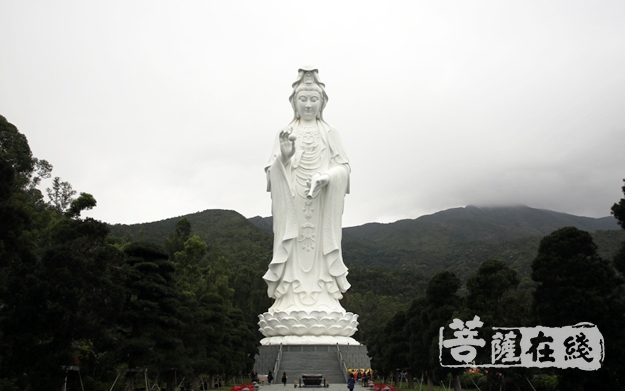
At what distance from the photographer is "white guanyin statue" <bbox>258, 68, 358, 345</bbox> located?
2089 centimetres

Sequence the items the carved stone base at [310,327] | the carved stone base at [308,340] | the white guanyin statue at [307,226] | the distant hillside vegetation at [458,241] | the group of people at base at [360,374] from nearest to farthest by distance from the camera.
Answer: the group of people at base at [360,374]
the carved stone base at [308,340]
the carved stone base at [310,327]
the white guanyin statue at [307,226]
the distant hillside vegetation at [458,241]

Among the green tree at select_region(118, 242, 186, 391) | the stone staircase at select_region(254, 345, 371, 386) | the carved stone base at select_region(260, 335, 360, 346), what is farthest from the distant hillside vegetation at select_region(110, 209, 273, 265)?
the green tree at select_region(118, 242, 186, 391)

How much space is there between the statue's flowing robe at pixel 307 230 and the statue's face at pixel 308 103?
87 centimetres

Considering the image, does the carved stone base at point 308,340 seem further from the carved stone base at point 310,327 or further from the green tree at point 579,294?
the green tree at point 579,294

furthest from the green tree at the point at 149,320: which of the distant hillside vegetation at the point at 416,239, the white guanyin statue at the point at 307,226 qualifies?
the distant hillside vegetation at the point at 416,239

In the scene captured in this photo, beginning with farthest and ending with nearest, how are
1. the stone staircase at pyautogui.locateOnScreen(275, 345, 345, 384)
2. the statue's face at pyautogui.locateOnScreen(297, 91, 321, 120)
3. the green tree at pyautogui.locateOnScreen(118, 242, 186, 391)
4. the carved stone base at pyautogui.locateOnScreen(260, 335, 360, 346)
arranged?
the statue's face at pyautogui.locateOnScreen(297, 91, 321, 120) < the carved stone base at pyautogui.locateOnScreen(260, 335, 360, 346) < the stone staircase at pyautogui.locateOnScreen(275, 345, 345, 384) < the green tree at pyautogui.locateOnScreen(118, 242, 186, 391)

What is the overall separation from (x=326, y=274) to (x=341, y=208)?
2.37m

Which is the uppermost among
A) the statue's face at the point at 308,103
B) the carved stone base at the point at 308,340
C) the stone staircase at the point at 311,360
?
the statue's face at the point at 308,103

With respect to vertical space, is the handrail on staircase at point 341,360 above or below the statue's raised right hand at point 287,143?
below

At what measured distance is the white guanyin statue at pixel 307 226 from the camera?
20.9m

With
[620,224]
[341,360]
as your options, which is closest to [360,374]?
[341,360]

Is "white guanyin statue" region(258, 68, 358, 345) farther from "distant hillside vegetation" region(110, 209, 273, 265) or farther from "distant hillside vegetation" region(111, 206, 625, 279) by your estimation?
"distant hillside vegetation" region(110, 209, 273, 265)

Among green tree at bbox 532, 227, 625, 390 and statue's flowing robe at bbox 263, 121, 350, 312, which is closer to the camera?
green tree at bbox 532, 227, 625, 390

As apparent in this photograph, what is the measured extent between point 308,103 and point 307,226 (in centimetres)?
432
